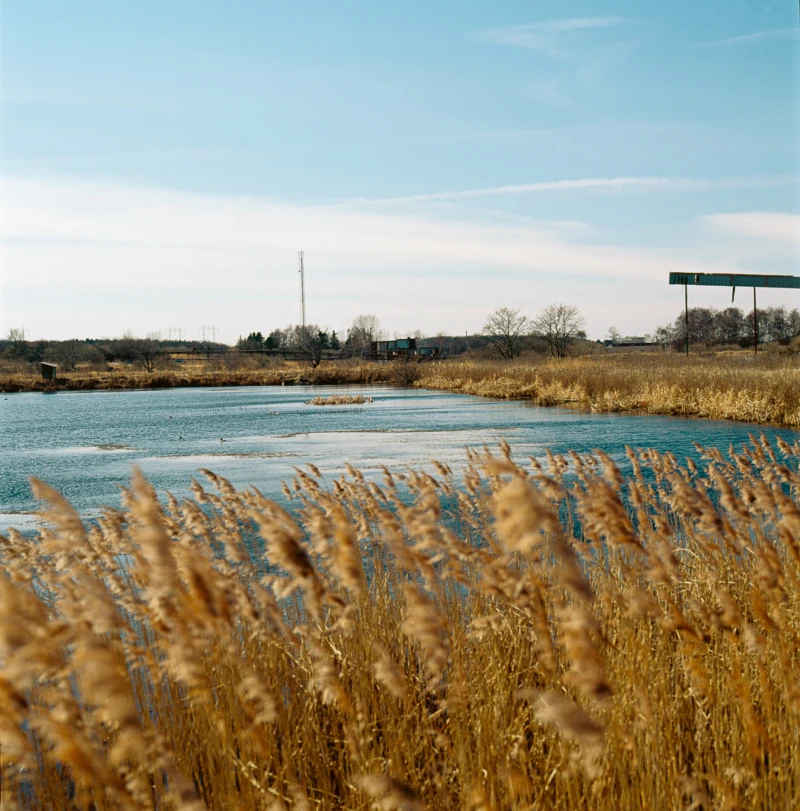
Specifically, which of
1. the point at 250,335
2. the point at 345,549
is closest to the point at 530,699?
the point at 345,549

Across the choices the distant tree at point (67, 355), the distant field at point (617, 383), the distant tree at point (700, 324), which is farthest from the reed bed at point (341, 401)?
the distant tree at point (700, 324)

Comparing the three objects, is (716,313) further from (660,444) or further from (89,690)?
(89,690)

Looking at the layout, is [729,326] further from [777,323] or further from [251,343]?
[251,343]

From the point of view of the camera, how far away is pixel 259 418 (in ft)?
115

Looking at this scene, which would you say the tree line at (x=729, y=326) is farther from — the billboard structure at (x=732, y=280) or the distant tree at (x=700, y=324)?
the billboard structure at (x=732, y=280)

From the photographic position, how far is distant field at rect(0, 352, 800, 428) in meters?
25.7

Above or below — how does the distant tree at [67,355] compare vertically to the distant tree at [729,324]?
below

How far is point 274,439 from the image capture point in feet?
87.6

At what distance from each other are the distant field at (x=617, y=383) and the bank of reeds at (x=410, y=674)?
67.5 feet

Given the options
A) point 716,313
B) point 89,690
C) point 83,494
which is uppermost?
point 716,313

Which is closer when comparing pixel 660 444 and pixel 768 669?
pixel 768 669

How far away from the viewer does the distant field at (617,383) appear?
25703 mm

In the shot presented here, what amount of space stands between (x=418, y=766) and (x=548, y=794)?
0.87m

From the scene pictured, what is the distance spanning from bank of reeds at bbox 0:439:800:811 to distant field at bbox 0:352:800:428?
20564 mm
